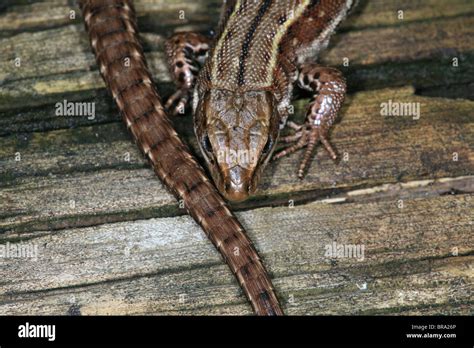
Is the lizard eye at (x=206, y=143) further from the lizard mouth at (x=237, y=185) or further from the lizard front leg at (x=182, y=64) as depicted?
the lizard front leg at (x=182, y=64)

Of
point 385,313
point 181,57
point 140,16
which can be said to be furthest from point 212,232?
point 140,16

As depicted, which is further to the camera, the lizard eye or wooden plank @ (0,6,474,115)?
wooden plank @ (0,6,474,115)

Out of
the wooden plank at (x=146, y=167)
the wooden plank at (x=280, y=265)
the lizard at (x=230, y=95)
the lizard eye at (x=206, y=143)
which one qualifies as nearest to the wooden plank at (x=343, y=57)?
the lizard at (x=230, y=95)

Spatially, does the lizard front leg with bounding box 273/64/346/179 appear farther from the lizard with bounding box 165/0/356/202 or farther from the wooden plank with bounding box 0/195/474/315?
the wooden plank with bounding box 0/195/474/315

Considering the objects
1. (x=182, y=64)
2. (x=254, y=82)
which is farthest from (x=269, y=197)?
(x=182, y=64)

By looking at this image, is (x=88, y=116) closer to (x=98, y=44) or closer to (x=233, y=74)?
(x=98, y=44)
